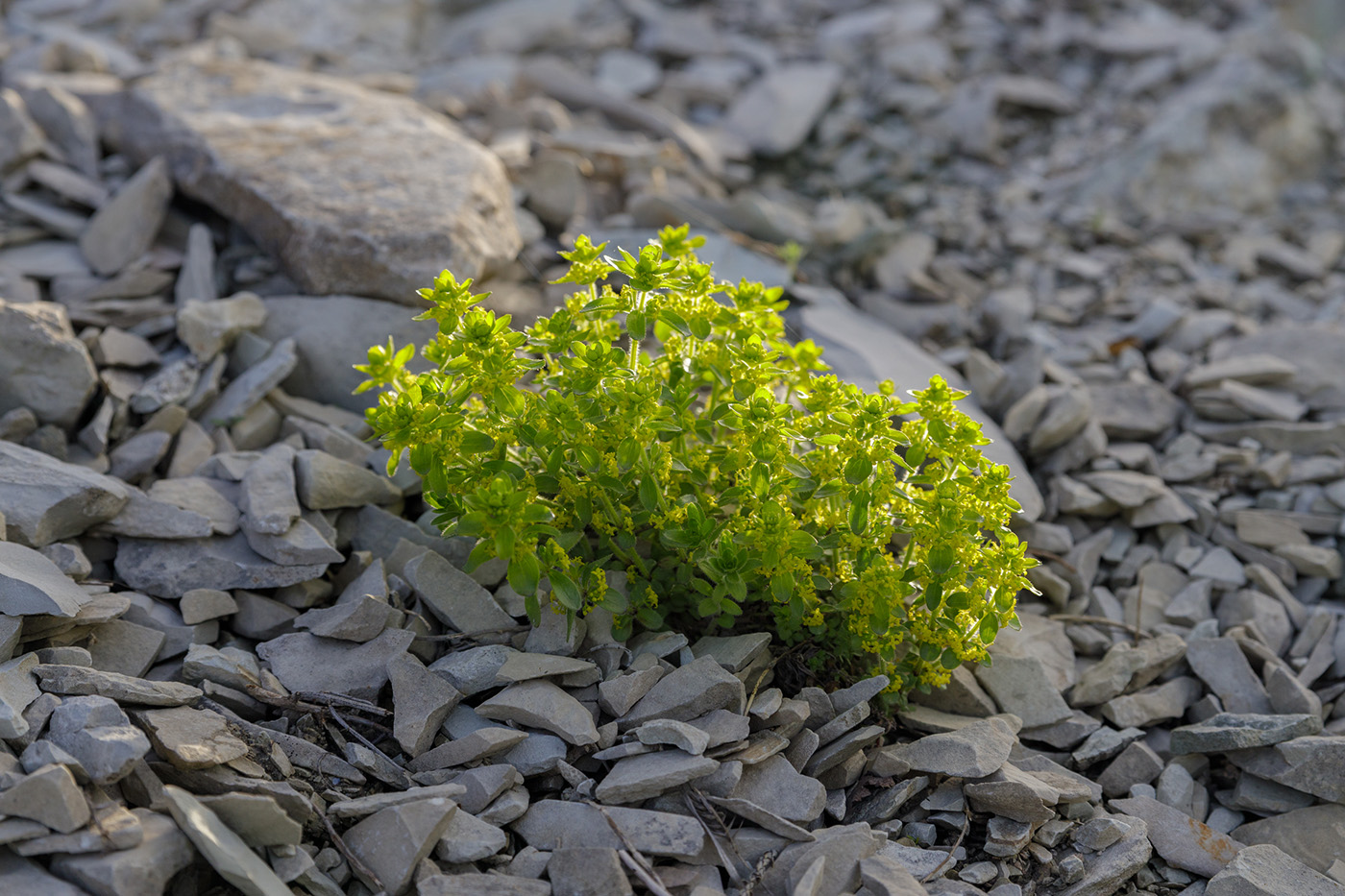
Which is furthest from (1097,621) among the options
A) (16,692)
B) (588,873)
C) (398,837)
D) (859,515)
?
(16,692)

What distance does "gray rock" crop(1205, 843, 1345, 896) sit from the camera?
226 centimetres

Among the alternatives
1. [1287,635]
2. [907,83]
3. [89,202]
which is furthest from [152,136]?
[1287,635]

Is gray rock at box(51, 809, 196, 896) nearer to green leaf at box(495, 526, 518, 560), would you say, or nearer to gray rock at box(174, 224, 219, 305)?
green leaf at box(495, 526, 518, 560)

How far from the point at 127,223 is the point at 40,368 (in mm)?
942

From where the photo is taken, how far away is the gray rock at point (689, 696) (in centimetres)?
236

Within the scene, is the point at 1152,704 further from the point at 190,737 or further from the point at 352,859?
the point at 190,737

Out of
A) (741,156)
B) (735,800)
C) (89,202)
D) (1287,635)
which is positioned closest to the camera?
(735,800)

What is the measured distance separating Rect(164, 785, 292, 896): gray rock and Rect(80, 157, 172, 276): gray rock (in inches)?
92.1

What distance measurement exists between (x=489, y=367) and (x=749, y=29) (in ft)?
15.5

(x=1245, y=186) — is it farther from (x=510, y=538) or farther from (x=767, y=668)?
(x=510, y=538)

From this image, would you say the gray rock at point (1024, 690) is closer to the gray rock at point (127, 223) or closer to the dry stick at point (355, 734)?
the dry stick at point (355, 734)

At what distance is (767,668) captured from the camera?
255cm

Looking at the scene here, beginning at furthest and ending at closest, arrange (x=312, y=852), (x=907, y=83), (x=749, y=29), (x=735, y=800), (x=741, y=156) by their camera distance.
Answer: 1. (x=749, y=29)
2. (x=907, y=83)
3. (x=741, y=156)
4. (x=735, y=800)
5. (x=312, y=852)

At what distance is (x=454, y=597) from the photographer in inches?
103
